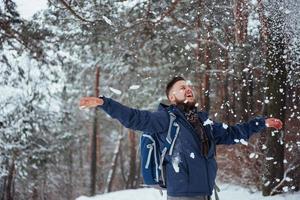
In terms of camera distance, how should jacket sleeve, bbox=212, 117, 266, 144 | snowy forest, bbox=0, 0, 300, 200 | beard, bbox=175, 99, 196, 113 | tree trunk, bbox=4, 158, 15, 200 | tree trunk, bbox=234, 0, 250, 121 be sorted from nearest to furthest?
beard, bbox=175, 99, 196, 113
jacket sleeve, bbox=212, 117, 266, 144
snowy forest, bbox=0, 0, 300, 200
tree trunk, bbox=234, 0, 250, 121
tree trunk, bbox=4, 158, 15, 200

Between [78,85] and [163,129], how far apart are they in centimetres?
2155

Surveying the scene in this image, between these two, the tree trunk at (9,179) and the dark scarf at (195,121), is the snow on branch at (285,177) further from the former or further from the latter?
the tree trunk at (9,179)

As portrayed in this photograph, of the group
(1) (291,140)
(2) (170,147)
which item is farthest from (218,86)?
(2) (170,147)

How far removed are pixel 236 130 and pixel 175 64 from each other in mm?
11807

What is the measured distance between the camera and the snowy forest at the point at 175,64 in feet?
27.5

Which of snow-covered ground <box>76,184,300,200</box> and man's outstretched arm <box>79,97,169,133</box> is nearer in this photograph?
man's outstretched arm <box>79,97,169,133</box>

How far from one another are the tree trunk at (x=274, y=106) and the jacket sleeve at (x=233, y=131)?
4.00 m

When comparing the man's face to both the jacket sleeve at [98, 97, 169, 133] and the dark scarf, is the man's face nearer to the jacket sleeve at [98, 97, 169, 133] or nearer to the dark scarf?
the dark scarf

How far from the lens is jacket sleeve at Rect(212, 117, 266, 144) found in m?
4.29

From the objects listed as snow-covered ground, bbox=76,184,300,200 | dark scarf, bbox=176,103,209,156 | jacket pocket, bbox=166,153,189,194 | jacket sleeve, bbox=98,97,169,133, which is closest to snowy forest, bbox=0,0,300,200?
snow-covered ground, bbox=76,184,300,200

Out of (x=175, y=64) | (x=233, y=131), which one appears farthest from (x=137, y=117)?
(x=175, y=64)

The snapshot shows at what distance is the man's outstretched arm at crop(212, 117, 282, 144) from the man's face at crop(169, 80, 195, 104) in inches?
14.5

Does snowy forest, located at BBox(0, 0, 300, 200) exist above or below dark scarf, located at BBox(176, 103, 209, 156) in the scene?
above

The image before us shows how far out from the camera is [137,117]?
374cm
